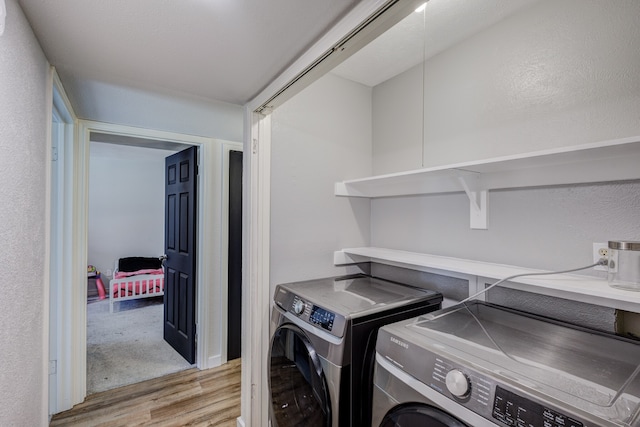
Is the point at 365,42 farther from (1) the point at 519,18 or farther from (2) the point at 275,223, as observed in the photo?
(2) the point at 275,223

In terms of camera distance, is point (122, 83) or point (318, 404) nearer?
point (318, 404)

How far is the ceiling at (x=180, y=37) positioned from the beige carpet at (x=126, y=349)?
7.89 feet

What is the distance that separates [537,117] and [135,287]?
5191 mm

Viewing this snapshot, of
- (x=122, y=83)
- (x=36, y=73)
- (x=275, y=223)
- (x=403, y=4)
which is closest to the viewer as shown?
(x=403, y=4)

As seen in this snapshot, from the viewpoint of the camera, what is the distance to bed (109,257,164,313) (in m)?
4.36

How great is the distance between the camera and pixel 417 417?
909 millimetres

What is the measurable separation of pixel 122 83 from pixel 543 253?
220 cm

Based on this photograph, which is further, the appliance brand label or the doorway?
the doorway

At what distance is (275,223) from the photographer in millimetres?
1785

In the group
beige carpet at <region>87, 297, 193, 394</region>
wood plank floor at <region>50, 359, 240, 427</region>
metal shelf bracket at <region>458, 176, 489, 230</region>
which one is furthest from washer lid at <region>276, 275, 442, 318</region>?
beige carpet at <region>87, 297, 193, 394</region>

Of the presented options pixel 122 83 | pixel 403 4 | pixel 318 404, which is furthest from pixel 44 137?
pixel 318 404

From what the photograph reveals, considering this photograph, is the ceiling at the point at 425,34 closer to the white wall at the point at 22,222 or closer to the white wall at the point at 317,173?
the white wall at the point at 317,173

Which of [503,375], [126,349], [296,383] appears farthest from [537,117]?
[126,349]

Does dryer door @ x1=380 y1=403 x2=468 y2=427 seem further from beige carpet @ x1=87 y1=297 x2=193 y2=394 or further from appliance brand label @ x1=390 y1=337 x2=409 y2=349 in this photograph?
beige carpet @ x1=87 y1=297 x2=193 y2=394
